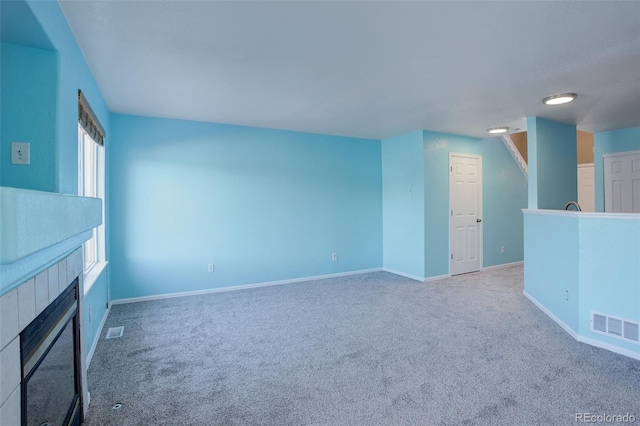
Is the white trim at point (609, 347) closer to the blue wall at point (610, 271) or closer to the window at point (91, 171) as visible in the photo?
the blue wall at point (610, 271)

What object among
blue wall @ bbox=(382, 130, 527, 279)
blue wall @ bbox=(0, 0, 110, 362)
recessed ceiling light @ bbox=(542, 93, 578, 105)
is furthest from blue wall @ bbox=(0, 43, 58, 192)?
blue wall @ bbox=(382, 130, 527, 279)

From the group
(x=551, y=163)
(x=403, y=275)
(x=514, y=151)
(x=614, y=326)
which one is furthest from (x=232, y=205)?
(x=514, y=151)

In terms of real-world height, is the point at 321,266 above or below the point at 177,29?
below

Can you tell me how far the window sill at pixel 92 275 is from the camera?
2.61 meters

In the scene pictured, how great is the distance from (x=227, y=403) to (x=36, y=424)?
1.04 meters

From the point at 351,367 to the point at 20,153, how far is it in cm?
245

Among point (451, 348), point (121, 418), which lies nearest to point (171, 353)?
point (121, 418)

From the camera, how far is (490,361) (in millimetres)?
2502

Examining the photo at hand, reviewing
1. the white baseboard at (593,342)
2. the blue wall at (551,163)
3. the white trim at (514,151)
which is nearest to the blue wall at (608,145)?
the white trim at (514,151)

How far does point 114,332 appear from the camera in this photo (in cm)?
314

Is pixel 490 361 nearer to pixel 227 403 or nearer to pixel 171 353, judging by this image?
pixel 227 403

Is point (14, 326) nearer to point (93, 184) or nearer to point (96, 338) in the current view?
point (96, 338)

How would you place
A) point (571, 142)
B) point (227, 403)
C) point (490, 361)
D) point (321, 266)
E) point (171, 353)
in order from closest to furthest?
point (227, 403)
point (490, 361)
point (171, 353)
point (571, 142)
point (321, 266)

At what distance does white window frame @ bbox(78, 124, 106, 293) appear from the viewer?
10.1 ft
